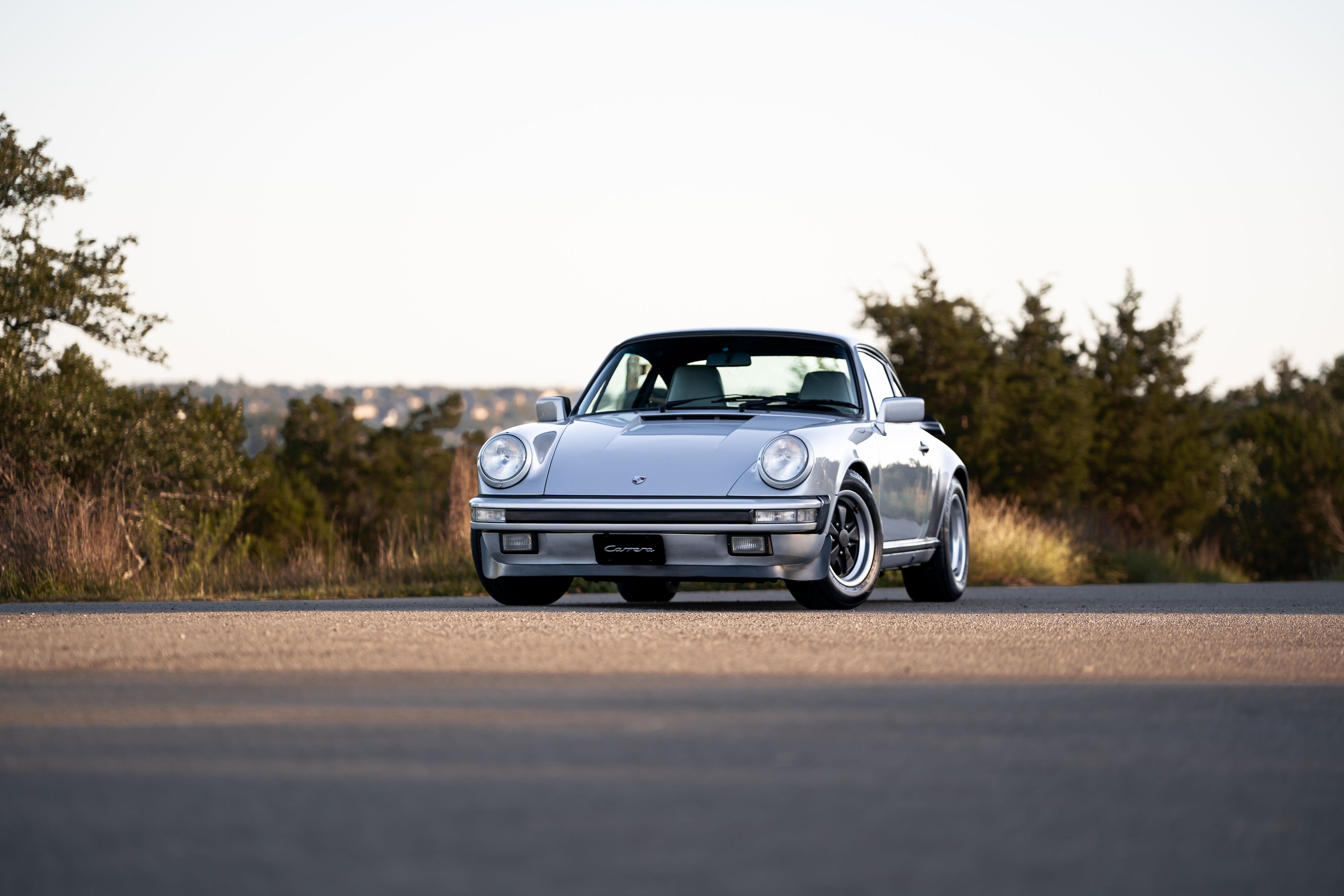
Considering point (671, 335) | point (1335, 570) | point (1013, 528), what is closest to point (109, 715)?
point (671, 335)

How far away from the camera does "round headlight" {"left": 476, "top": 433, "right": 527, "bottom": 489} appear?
32.1 feet

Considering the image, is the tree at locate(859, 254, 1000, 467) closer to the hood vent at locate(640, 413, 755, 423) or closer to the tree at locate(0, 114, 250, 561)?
the tree at locate(0, 114, 250, 561)

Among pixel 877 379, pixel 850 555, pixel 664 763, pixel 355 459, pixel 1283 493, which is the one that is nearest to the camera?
pixel 664 763

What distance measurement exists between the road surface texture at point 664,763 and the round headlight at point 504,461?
6.55 ft

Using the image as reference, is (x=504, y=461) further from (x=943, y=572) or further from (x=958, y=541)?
(x=958, y=541)

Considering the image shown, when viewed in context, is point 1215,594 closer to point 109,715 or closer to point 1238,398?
point 109,715

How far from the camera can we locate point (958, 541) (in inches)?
485

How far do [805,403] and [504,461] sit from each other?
6.57ft

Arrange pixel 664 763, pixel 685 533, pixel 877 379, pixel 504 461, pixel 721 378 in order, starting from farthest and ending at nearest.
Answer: pixel 877 379, pixel 721 378, pixel 504 461, pixel 685 533, pixel 664 763

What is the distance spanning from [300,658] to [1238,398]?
77.1 m

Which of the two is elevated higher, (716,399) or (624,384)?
(624,384)

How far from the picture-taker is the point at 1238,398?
78875 mm

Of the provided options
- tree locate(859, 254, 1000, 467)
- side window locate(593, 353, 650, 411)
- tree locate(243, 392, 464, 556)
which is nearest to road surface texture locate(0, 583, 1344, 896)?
side window locate(593, 353, 650, 411)

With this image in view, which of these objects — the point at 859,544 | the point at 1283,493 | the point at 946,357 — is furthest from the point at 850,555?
the point at 1283,493
